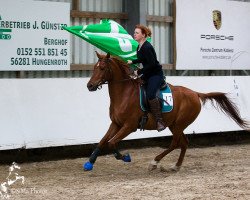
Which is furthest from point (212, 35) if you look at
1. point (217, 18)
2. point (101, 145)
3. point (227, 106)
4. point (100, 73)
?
point (101, 145)

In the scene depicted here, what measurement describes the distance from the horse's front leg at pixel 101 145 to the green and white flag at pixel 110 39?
5.70ft

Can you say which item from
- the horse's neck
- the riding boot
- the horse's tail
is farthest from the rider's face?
the horse's tail

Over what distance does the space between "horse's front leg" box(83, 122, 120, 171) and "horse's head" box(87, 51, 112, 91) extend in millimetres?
742

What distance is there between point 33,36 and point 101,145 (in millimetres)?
3362

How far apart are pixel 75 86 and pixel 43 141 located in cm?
128

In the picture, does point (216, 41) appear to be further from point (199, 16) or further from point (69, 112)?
point (69, 112)

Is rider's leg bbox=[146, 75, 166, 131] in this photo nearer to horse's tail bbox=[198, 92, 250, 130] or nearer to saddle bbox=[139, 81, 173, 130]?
saddle bbox=[139, 81, 173, 130]

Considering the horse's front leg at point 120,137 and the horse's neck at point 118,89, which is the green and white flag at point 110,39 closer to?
the horse's neck at point 118,89

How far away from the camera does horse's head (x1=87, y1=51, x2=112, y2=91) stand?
988 cm

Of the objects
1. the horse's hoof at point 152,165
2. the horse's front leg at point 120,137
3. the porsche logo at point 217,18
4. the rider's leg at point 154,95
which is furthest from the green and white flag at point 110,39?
the porsche logo at point 217,18

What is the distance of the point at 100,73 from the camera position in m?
10.0

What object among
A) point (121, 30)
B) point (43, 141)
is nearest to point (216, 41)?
point (121, 30)

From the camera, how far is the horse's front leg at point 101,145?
9.86m

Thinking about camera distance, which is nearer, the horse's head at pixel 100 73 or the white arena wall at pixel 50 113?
the horse's head at pixel 100 73
